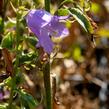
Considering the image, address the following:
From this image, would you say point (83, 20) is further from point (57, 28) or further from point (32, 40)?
point (32, 40)

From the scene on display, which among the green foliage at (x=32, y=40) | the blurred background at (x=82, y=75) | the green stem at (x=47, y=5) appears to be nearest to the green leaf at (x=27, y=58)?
the green foliage at (x=32, y=40)

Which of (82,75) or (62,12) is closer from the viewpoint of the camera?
(62,12)

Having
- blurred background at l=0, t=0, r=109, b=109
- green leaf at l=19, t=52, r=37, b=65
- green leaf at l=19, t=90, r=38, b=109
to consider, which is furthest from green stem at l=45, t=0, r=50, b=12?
blurred background at l=0, t=0, r=109, b=109

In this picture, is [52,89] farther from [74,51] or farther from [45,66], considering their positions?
[74,51]

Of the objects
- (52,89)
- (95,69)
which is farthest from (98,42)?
(52,89)

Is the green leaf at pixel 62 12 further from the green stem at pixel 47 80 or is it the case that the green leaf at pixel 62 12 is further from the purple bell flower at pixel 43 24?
the green stem at pixel 47 80

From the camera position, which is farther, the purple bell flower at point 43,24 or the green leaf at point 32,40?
the green leaf at point 32,40

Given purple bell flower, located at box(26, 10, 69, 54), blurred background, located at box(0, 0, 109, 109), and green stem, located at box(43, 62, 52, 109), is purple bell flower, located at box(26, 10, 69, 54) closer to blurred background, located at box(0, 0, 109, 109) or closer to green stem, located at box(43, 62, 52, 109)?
green stem, located at box(43, 62, 52, 109)

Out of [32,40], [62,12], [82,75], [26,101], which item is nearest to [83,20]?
[62,12]
